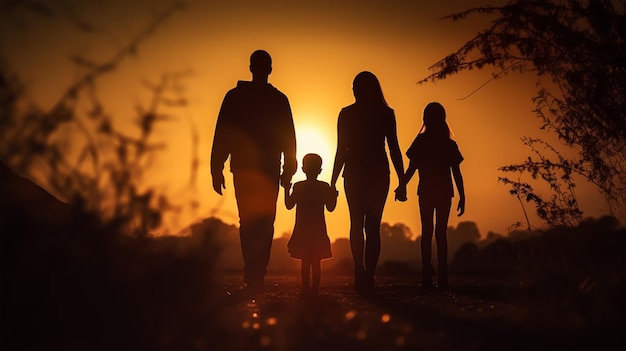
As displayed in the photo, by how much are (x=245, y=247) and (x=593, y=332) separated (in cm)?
554

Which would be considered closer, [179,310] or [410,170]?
[179,310]

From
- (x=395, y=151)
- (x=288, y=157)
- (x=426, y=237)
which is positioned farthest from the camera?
(x=426, y=237)

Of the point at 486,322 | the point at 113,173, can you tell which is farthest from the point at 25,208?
the point at 486,322

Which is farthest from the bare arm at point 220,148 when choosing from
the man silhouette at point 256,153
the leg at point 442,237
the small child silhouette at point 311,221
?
the leg at point 442,237

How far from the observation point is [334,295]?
10562 millimetres

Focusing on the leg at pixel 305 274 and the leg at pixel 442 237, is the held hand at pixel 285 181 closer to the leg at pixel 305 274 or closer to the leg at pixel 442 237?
the leg at pixel 305 274

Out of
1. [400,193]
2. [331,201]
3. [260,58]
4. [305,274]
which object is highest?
[260,58]

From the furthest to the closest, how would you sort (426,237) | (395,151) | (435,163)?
(435,163), (426,237), (395,151)

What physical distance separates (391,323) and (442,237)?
4.85 meters

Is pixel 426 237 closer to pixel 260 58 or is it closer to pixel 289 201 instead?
pixel 289 201

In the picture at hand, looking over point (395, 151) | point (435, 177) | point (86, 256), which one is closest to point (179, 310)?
point (86, 256)

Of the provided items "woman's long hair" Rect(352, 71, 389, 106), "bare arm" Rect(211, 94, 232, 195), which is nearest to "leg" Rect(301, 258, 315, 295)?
"bare arm" Rect(211, 94, 232, 195)

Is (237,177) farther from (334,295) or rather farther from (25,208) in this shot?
(25,208)

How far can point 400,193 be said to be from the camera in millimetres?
11555
